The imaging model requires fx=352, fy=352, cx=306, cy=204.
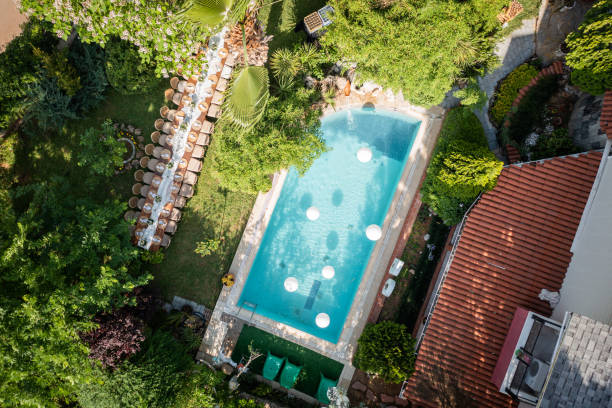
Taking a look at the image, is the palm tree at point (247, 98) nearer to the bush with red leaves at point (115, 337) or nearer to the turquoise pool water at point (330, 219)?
the turquoise pool water at point (330, 219)

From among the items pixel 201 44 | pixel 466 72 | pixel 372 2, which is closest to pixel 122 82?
pixel 201 44

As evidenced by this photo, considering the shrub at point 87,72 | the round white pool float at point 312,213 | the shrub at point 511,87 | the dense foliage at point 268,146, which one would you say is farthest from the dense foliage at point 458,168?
the shrub at point 87,72

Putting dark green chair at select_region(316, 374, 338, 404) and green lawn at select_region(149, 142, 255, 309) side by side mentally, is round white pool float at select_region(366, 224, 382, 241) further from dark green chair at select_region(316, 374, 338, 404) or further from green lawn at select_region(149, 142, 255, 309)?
dark green chair at select_region(316, 374, 338, 404)

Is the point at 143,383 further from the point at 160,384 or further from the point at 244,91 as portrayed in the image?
the point at 244,91

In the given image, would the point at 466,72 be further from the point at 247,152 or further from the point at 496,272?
the point at 247,152

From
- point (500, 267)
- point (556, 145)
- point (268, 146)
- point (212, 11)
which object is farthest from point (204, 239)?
point (556, 145)

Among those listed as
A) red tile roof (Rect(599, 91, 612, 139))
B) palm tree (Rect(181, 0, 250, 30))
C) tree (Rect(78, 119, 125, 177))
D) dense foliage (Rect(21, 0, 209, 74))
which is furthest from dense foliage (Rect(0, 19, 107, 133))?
red tile roof (Rect(599, 91, 612, 139))
